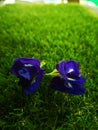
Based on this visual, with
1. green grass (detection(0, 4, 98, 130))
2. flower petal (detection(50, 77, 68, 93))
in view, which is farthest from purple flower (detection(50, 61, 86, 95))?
green grass (detection(0, 4, 98, 130))

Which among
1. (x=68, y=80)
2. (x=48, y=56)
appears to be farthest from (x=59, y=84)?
(x=48, y=56)

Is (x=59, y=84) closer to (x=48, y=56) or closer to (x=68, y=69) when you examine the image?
(x=68, y=69)

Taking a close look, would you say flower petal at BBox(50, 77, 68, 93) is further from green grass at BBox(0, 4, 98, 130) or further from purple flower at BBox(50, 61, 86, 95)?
green grass at BBox(0, 4, 98, 130)

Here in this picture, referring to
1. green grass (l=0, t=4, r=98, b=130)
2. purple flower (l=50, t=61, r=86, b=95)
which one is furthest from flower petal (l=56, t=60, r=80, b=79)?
green grass (l=0, t=4, r=98, b=130)

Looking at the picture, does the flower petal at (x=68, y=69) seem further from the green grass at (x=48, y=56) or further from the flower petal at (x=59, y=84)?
the green grass at (x=48, y=56)

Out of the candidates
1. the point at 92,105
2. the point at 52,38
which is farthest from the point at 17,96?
the point at 52,38

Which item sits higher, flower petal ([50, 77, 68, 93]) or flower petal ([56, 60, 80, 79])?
flower petal ([56, 60, 80, 79])
